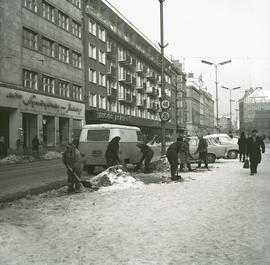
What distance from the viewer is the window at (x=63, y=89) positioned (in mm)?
43094

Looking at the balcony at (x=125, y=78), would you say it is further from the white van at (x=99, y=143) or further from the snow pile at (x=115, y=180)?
the snow pile at (x=115, y=180)

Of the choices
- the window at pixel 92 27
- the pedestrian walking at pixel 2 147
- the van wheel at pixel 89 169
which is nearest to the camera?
the van wheel at pixel 89 169

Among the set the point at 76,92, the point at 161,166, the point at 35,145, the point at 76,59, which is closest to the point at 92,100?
the point at 76,92

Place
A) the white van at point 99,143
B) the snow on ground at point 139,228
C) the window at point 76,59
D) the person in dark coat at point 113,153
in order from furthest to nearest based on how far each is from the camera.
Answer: the window at point 76,59
the white van at point 99,143
the person in dark coat at point 113,153
the snow on ground at point 139,228

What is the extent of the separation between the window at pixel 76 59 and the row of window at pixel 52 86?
6.71ft

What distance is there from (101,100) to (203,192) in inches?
1628

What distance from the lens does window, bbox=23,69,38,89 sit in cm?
3659

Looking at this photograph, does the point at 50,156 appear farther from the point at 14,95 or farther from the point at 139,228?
the point at 139,228

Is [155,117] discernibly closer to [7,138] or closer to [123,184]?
[7,138]

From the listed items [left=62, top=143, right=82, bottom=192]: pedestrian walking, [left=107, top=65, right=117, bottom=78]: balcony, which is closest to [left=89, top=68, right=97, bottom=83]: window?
[left=107, top=65, right=117, bottom=78]: balcony

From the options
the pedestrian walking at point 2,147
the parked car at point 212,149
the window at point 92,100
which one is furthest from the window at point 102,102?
the parked car at point 212,149

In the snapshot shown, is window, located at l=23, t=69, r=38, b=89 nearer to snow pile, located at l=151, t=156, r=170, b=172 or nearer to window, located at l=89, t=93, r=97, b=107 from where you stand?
window, located at l=89, t=93, r=97, b=107

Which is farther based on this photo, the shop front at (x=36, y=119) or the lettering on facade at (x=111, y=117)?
the lettering on facade at (x=111, y=117)

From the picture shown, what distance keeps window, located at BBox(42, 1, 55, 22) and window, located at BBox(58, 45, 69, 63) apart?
2.88 meters
